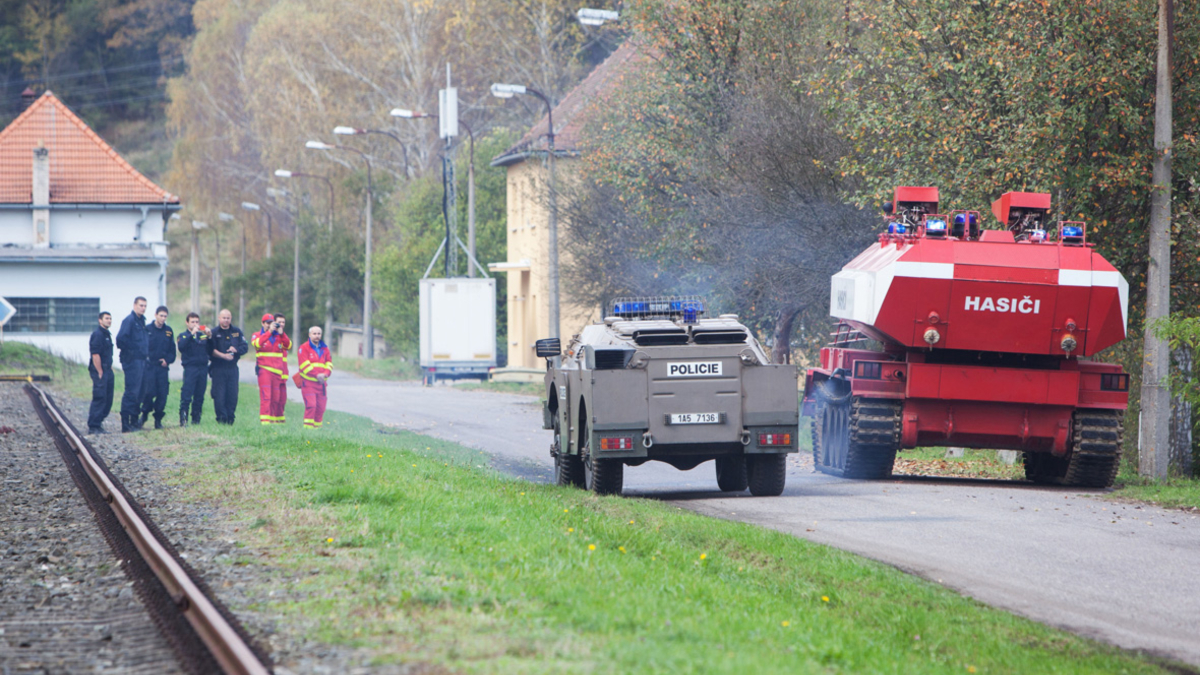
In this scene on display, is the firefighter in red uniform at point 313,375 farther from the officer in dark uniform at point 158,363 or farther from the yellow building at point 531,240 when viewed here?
the yellow building at point 531,240

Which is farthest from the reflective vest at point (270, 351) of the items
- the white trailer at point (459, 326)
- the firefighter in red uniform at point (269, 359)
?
the white trailer at point (459, 326)

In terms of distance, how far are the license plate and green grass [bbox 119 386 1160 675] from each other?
918 millimetres

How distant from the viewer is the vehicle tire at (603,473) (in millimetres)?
13461

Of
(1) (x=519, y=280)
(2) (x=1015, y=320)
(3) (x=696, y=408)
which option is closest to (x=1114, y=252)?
(2) (x=1015, y=320)

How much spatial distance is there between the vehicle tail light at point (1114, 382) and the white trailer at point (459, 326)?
2577cm

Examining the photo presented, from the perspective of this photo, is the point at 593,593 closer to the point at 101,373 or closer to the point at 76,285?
the point at 101,373

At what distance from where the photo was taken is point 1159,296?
1605 cm

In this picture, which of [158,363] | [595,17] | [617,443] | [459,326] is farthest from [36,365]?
[617,443]

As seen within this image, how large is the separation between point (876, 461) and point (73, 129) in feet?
140

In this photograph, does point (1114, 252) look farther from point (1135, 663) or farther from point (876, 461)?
point (1135, 663)

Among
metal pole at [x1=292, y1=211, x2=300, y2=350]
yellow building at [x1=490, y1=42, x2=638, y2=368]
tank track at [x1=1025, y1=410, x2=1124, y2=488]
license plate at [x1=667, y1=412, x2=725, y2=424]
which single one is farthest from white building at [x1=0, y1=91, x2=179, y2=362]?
tank track at [x1=1025, y1=410, x2=1124, y2=488]

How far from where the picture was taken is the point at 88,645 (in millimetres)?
6934

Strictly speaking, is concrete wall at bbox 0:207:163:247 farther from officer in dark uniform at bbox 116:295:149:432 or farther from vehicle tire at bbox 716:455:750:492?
vehicle tire at bbox 716:455:750:492

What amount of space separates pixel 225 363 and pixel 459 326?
18947 mm
